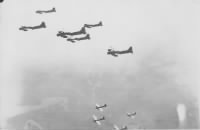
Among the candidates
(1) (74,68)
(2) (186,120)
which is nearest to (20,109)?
(1) (74,68)

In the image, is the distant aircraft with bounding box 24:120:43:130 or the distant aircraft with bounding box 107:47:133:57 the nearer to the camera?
the distant aircraft with bounding box 24:120:43:130

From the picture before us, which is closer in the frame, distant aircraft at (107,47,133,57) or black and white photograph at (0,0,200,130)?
black and white photograph at (0,0,200,130)

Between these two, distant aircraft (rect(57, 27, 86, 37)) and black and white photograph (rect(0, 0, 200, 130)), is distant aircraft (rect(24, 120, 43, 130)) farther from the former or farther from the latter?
distant aircraft (rect(57, 27, 86, 37))

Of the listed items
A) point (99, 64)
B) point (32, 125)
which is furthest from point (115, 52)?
point (32, 125)

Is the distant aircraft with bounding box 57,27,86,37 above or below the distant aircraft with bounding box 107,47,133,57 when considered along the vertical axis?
above

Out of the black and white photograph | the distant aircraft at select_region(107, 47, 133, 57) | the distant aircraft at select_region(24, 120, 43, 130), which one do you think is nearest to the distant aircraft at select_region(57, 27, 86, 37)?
the black and white photograph

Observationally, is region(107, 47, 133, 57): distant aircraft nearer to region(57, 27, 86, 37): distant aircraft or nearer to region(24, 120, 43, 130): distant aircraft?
region(57, 27, 86, 37): distant aircraft

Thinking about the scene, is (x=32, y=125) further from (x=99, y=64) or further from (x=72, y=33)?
(x=72, y=33)

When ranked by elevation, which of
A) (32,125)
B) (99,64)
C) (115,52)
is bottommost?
(32,125)

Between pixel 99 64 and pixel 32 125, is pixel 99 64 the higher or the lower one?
the higher one
